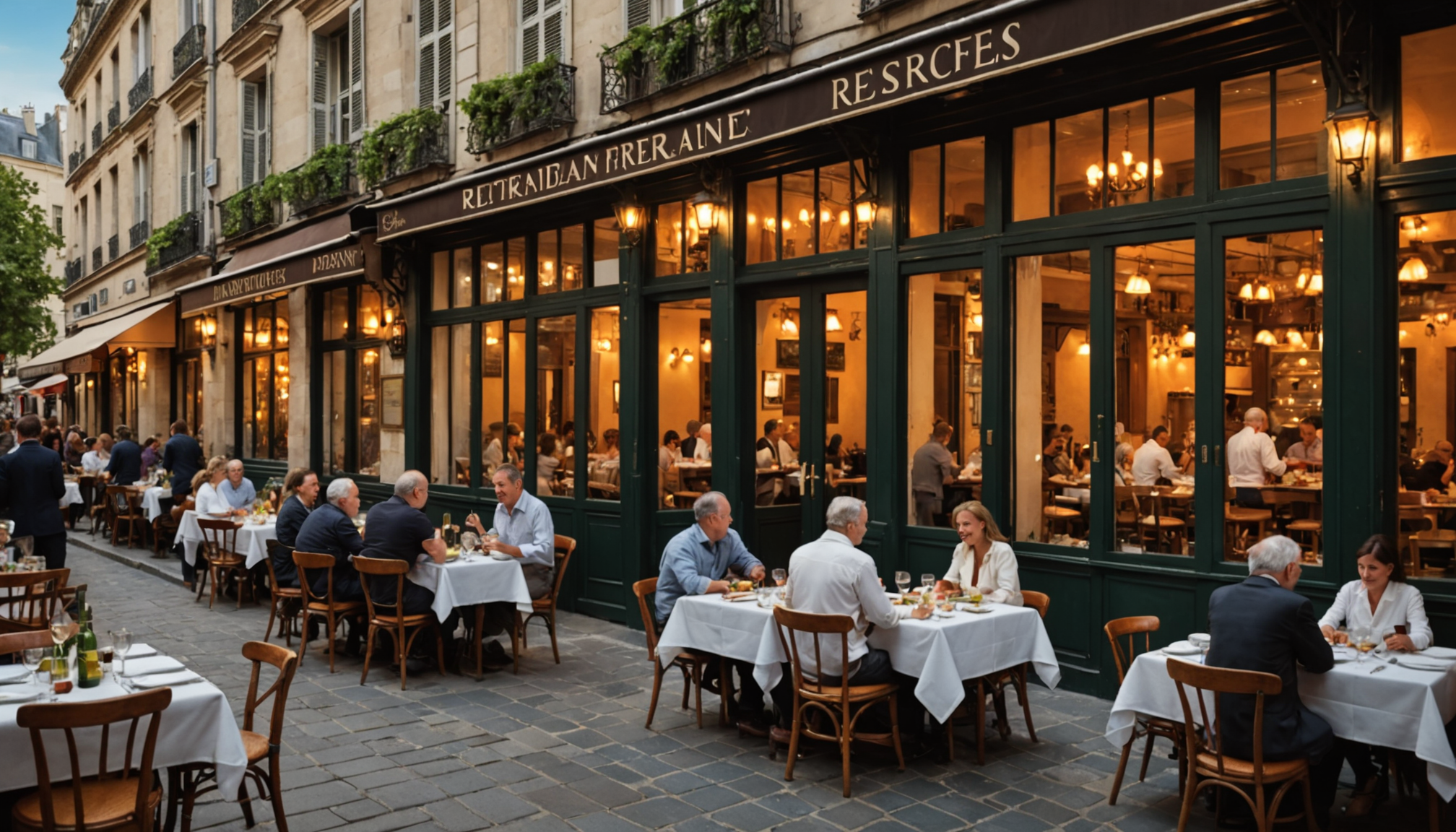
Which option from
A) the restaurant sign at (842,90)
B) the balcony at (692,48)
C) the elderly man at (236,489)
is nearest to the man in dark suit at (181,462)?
the elderly man at (236,489)

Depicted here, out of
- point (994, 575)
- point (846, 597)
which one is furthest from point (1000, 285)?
point (846, 597)

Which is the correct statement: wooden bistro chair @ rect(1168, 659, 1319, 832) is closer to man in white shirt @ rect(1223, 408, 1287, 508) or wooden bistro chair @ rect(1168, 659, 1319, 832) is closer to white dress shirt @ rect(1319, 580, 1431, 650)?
white dress shirt @ rect(1319, 580, 1431, 650)

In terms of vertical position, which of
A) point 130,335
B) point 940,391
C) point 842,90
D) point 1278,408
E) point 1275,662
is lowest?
point 1275,662

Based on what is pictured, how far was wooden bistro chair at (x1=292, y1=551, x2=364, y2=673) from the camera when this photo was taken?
24.2 feet

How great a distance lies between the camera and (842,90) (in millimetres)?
6988

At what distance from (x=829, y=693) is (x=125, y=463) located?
12671 mm

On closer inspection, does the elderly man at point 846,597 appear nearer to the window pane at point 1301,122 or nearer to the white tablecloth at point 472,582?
the white tablecloth at point 472,582

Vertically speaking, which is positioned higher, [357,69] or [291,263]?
[357,69]

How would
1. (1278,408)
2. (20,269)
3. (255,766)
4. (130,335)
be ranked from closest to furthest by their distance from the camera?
(255,766), (1278,408), (130,335), (20,269)

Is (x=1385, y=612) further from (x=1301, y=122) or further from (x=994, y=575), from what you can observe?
(x=1301, y=122)

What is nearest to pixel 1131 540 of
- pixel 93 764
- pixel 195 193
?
pixel 93 764

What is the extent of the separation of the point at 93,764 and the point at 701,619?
3.08m

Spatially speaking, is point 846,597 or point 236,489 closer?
point 846,597

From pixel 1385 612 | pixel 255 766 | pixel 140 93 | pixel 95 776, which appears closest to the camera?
pixel 95 776
